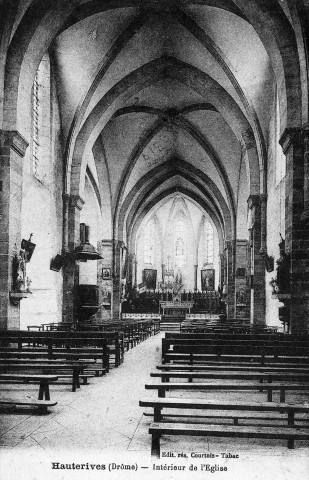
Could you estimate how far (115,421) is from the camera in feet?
18.4

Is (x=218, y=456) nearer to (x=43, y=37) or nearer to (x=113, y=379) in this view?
(x=113, y=379)

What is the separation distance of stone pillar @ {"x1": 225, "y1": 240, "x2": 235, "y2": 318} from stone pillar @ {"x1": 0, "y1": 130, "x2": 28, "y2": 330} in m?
16.1

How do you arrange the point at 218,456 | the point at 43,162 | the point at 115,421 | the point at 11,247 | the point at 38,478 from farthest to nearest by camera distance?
the point at 43,162 < the point at 11,247 < the point at 115,421 < the point at 218,456 < the point at 38,478

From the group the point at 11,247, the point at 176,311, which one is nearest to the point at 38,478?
the point at 11,247

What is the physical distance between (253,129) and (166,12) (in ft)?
15.8

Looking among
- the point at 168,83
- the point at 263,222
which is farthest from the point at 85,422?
the point at 168,83

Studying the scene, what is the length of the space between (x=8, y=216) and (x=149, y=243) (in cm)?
3141

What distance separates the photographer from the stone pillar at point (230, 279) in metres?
26.2

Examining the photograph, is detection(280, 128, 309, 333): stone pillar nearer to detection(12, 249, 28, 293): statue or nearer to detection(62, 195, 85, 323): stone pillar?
detection(12, 249, 28, 293): statue

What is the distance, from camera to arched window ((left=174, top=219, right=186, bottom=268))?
42688mm

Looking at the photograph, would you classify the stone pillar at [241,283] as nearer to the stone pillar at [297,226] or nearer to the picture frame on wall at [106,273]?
the picture frame on wall at [106,273]

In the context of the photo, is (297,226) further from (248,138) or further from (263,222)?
(248,138)

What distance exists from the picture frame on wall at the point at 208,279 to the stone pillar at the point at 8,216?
29.0m

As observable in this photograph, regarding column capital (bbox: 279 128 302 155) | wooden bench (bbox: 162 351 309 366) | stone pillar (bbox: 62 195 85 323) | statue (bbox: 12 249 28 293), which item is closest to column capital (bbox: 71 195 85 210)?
stone pillar (bbox: 62 195 85 323)
